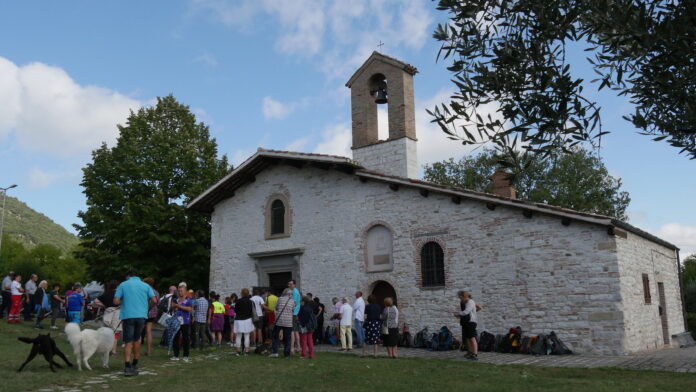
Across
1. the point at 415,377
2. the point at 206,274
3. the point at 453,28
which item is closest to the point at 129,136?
the point at 206,274

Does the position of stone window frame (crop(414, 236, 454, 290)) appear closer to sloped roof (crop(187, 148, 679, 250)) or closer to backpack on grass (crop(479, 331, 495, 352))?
sloped roof (crop(187, 148, 679, 250))

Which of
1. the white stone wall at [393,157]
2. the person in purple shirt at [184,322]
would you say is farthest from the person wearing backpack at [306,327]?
the white stone wall at [393,157]

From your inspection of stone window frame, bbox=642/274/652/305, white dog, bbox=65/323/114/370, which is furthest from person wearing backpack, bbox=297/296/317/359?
stone window frame, bbox=642/274/652/305

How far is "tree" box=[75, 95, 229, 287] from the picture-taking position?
21.3 m

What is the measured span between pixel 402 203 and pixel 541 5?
10.6 metres

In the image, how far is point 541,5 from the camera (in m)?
5.34

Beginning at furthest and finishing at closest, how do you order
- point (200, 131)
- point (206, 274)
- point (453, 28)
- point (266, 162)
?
point (200, 131) < point (206, 274) < point (266, 162) < point (453, 28)

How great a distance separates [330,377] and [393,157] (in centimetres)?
978

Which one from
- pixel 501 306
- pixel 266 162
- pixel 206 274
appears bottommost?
pixel 501 306

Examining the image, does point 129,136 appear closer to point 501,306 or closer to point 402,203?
point 402,203

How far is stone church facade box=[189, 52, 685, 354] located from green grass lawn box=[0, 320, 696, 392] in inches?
136

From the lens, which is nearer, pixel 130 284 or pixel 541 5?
pixel 541 5

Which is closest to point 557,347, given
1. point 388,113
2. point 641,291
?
point 641,291

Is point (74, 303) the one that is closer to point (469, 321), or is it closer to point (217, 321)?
point (217, 321)
